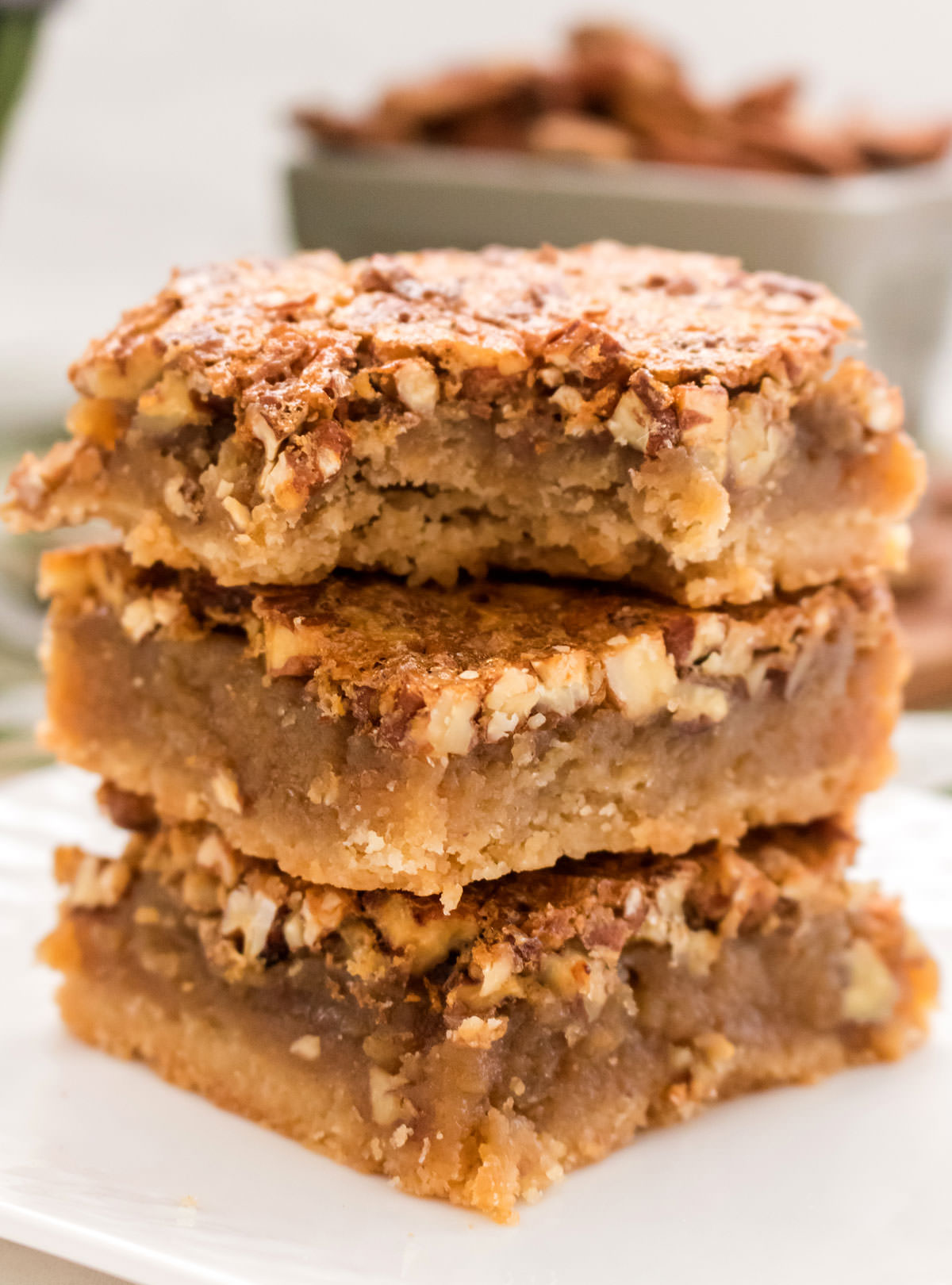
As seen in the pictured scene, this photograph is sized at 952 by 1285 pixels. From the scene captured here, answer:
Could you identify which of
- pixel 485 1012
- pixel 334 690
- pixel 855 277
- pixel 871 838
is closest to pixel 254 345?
pixel 334 690

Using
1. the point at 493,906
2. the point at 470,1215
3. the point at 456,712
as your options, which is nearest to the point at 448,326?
the point at 456,712

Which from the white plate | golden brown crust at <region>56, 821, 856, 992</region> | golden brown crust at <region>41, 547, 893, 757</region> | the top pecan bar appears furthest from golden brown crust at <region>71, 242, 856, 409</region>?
the white plate

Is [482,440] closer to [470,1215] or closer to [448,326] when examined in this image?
[448,326]

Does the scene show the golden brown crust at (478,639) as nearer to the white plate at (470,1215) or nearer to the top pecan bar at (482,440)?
the top pecan bar at (482,440)

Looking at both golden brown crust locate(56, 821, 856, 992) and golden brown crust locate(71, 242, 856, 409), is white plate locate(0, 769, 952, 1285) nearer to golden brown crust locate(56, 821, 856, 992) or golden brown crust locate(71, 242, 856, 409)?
golden brown crust locate(56, 821, 856, 992)

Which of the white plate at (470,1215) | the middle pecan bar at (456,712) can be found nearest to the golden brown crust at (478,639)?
the middle pecan bar at (456,712)

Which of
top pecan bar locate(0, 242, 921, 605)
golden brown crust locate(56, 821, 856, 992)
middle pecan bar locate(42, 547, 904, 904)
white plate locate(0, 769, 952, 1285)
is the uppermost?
top pecan bar locate(0, 242, 921, 605)

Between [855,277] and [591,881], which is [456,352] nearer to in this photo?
[591,881]
